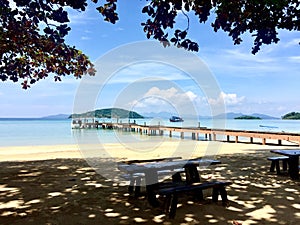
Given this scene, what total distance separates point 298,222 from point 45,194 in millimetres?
4269

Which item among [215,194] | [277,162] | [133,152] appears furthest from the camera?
[133,152]

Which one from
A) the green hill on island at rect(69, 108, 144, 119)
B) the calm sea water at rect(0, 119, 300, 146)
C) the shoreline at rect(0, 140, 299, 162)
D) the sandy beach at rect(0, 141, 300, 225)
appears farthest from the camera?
the green hill on island at rect(69, 108, 144, 119)

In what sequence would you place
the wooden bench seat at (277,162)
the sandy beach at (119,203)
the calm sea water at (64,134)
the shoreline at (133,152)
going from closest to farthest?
the sandy beach at (119,203)
the wooden bench seat at (277,162)
the shoreline at (133,152)
the calm sea water at (64,134)

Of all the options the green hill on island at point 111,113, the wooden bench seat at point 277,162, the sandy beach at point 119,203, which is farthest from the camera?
the green hill on island at point 111,113

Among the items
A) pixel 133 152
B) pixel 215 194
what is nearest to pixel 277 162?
pixel 215 194

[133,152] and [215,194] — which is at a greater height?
[215,194]

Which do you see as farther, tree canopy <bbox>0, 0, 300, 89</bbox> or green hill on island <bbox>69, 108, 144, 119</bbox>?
green hill on island <bbox>69, 108, 144, 119</bbox>

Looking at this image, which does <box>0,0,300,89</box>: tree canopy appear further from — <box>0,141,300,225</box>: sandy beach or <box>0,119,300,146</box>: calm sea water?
<box>0,119,300,146</box>: calm sea water

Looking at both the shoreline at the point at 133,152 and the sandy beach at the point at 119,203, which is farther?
the shoreline at the point at 133,152

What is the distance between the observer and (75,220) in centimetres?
372

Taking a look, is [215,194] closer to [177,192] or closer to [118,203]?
[177,192]

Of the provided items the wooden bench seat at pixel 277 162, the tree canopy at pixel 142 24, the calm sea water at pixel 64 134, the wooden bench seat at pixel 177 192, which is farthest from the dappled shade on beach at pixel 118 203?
the calm sea water at pixel 64 134

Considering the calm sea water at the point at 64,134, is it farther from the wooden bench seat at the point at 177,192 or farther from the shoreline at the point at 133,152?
the wooden bench seat at the point at 177,192

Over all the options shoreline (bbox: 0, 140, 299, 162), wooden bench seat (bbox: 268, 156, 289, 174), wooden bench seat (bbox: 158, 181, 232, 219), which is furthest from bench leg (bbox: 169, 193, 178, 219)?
shoreline (bbox: 0, 140, 299, 162)
